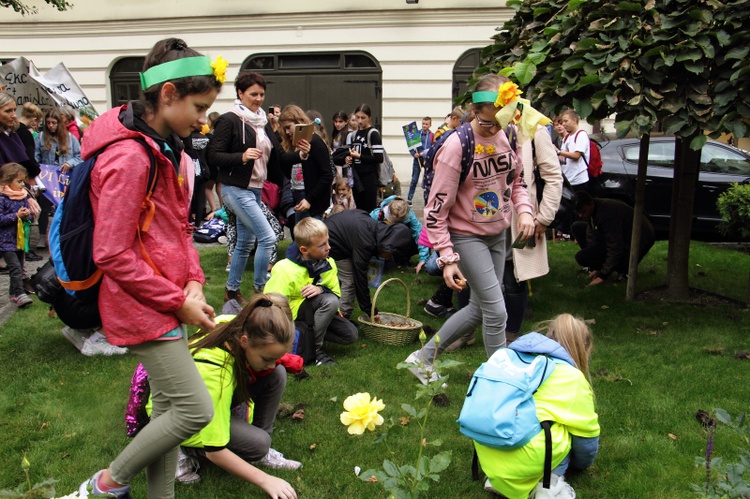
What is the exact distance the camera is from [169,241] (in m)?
2.61

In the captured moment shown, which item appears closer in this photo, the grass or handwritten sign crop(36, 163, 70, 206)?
the grass

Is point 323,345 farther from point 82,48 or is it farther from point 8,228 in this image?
point 82,48

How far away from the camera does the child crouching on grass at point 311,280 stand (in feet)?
16.3

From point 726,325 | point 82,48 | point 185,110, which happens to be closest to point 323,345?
point 185,110

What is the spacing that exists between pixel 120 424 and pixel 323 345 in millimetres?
1830

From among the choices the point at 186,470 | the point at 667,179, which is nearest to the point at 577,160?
the point at 667,179

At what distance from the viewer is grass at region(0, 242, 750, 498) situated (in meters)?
3.52

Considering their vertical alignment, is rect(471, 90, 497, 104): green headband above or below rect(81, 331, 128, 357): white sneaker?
above

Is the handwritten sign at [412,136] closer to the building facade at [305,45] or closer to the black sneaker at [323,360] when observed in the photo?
the building facade at [305,45]

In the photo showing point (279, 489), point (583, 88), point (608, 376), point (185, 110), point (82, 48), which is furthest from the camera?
point (82, 48)

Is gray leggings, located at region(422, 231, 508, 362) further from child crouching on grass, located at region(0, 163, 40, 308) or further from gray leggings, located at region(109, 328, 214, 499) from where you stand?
child crouching on grass, located at region(0, 163, 40, 308)

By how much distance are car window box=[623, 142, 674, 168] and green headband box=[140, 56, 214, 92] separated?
9.19 m

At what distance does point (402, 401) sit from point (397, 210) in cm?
296

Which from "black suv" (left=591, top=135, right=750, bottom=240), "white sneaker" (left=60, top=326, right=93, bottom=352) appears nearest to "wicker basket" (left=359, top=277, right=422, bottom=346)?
"white sneaker" (left=60, top=326, right=93, bottom=352)
